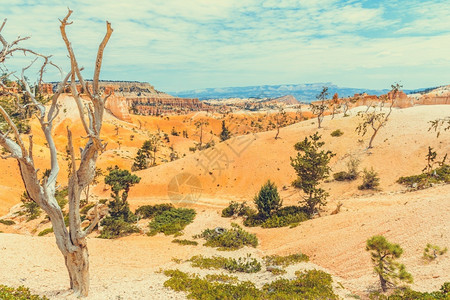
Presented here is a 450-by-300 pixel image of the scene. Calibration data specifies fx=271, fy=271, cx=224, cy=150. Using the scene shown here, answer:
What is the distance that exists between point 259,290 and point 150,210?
21.4m

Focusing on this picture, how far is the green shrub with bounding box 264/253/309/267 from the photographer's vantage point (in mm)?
13855

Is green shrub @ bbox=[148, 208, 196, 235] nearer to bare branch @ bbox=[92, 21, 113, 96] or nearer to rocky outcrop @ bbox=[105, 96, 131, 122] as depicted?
bare branch @ bbox=[92, 21, 113, 96]

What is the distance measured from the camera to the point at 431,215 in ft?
45.8

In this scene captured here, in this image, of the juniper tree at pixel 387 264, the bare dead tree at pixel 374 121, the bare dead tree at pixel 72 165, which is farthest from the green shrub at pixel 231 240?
the bare dead tree at pixel 374 121

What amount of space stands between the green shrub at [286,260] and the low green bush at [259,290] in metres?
2.00

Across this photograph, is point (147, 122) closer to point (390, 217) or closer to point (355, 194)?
point (355, 194)

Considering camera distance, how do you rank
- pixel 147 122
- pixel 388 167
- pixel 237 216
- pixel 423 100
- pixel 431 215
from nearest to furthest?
1. pixel 431 215
2. pixel 237 216
3. pixel 388 167
4. pixel 423 100
5. pixel 147 122

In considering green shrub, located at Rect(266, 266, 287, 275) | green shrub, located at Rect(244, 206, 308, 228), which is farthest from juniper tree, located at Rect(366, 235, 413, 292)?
green shrub, located at Rect(244, 206, 308, 228)

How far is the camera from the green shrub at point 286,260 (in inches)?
545

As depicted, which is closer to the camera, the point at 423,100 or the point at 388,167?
the point at 388,167

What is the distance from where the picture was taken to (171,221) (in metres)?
25.9

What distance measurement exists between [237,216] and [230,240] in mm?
8209

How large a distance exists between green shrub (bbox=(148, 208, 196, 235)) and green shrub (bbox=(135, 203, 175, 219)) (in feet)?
4.19

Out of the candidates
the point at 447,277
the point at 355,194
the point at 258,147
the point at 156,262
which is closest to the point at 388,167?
the point at 355,194
